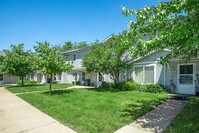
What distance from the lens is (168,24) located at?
23.9ft

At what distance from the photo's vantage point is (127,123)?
6746 mm

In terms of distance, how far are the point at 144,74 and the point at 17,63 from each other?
55.3 ft

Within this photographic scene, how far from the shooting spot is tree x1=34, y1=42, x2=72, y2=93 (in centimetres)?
1467

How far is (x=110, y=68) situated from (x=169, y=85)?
5813 mm

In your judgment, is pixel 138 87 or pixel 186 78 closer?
pixel 186 78

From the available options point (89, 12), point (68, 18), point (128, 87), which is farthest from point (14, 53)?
point (128, 87)

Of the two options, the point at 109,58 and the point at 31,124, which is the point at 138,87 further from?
the point at 31,124

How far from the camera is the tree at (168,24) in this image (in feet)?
18.3

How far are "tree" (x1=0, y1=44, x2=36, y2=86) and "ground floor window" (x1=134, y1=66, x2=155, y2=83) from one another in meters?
13.6

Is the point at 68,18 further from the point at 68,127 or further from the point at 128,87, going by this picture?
the point at 68,127

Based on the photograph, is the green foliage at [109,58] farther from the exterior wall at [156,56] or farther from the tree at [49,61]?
the tree at [49,61]

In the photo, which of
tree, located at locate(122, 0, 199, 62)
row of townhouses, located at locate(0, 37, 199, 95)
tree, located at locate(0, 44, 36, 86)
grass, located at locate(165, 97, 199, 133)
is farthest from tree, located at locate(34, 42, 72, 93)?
grass, located at locate(165, 97, 199, 133)

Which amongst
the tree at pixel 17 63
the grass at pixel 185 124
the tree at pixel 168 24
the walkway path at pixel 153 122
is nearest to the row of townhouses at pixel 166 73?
the walkway path at pixel 153 122

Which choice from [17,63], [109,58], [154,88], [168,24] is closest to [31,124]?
[168,24]
